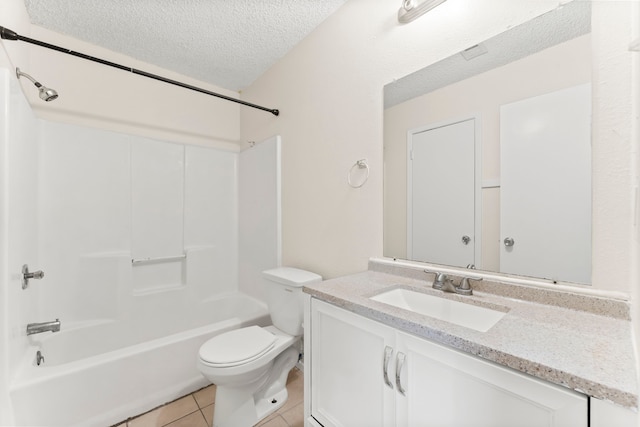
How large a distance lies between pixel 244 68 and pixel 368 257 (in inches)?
79.1

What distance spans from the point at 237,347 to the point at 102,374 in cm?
76

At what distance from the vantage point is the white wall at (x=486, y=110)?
956 millimetres

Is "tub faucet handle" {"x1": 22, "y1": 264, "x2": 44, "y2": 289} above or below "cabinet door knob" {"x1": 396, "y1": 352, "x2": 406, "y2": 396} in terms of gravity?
above

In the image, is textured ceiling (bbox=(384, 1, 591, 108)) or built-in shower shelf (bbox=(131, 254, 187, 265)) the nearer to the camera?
textured ceiling (bbox=(384, 1, 591, 108))

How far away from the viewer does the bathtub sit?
1.29 metres

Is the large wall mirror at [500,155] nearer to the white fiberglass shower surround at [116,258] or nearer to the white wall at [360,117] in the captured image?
the white wall at [360,117]

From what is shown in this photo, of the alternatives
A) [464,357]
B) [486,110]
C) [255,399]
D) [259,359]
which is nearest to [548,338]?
[464,357]

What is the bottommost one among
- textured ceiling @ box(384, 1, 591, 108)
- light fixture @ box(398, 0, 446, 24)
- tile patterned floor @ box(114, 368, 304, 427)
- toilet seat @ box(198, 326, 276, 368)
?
tile patterned floor @ box(114, 368, 304, 427)

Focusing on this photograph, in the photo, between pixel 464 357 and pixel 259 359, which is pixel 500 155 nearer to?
pixel 464 357

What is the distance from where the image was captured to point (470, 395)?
70cm

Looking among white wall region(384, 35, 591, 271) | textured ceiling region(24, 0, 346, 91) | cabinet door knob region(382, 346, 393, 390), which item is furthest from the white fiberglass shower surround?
cabinet door knob region(382, 346, 393, 390)

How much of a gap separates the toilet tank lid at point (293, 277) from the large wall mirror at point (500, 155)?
553mm

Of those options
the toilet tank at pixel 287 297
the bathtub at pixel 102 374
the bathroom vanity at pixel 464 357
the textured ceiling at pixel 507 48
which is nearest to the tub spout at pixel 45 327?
the bathtub at pixel 102 374

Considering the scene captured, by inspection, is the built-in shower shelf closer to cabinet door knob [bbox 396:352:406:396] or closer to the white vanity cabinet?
the white vanity cabinet
